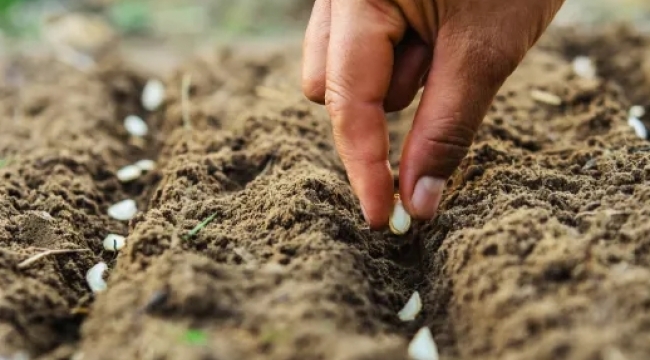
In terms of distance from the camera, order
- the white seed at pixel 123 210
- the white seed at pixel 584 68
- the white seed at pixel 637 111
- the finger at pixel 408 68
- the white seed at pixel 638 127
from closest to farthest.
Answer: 1. the finger at pixel 408 68
2. the white seed at pixel 123 210
3. the white seed at pixel 638 127
4. the white seed at pixel 637 111
5. the white seed at pixel 584 68

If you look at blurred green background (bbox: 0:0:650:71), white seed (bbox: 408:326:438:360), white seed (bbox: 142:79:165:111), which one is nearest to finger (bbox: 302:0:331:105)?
white seed (bbox: 408:326:438:360)

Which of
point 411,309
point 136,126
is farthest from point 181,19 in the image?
point 411,309

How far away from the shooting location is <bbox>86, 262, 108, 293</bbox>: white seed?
4.57ft

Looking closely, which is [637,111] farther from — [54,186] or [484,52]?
[54,186]

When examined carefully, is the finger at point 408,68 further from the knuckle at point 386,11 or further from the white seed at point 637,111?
the white seed at point 637,111

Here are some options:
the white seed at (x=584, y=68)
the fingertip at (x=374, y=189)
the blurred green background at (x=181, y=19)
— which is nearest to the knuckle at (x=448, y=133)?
A: the fingertip at (x=374, y=189)

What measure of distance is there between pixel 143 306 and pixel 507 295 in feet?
1.85

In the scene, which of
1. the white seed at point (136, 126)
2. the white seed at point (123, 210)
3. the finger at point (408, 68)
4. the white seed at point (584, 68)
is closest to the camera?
the finger at point (408, 68)

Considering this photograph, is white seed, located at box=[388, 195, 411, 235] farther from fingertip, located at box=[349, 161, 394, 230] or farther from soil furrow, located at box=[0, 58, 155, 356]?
soil furrow, located at box=[0, 58, 155, 356]

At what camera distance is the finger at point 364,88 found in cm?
140

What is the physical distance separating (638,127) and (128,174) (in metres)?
1.30

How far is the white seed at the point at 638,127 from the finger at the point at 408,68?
63cm

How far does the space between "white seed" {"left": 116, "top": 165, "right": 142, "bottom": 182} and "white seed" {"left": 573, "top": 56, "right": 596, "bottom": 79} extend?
4.30ft

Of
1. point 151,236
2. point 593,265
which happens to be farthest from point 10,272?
point 593,265
